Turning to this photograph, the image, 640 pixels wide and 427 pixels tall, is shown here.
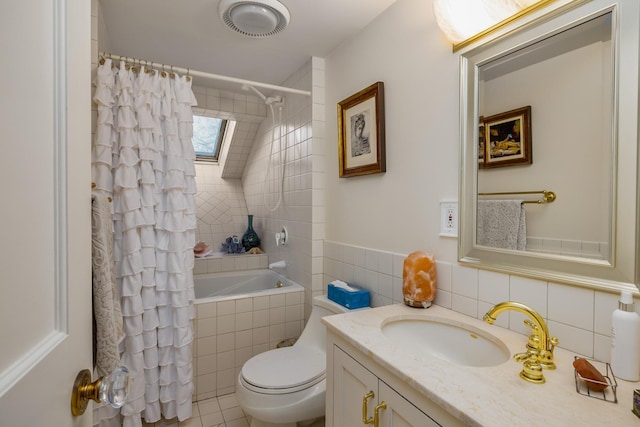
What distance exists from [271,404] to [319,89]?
76.3 inches

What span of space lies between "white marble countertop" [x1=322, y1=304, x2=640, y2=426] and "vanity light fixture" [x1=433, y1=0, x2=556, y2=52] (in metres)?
1.06

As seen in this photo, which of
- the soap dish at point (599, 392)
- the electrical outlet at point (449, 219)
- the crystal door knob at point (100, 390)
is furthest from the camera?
the electrical outlet at point (449, 219)

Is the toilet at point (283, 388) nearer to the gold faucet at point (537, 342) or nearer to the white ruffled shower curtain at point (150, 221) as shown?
the white ruffled shower curtain at point (150, 221)

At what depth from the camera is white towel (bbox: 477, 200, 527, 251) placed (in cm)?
110

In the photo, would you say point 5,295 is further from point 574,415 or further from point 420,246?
point 420,246

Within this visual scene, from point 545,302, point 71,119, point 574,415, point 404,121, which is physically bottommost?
point 574,415

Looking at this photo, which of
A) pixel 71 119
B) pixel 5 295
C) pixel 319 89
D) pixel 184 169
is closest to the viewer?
pixel 5 295

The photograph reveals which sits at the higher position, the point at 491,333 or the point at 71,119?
the point at 71,119

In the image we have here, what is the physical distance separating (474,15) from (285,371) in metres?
1.74

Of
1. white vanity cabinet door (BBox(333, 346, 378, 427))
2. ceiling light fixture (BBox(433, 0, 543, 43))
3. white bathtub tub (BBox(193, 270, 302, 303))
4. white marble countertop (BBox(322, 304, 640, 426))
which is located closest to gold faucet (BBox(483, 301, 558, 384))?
white marble countertop (BBox(322, 304, 640, 426))

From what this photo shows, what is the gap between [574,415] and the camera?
0.65 m

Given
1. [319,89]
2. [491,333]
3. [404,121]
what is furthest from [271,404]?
[319,89]

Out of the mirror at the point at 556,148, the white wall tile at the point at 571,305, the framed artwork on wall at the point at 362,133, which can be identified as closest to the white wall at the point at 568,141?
the mirror at the point at 556,148

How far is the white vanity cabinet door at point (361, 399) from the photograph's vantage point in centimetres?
84
